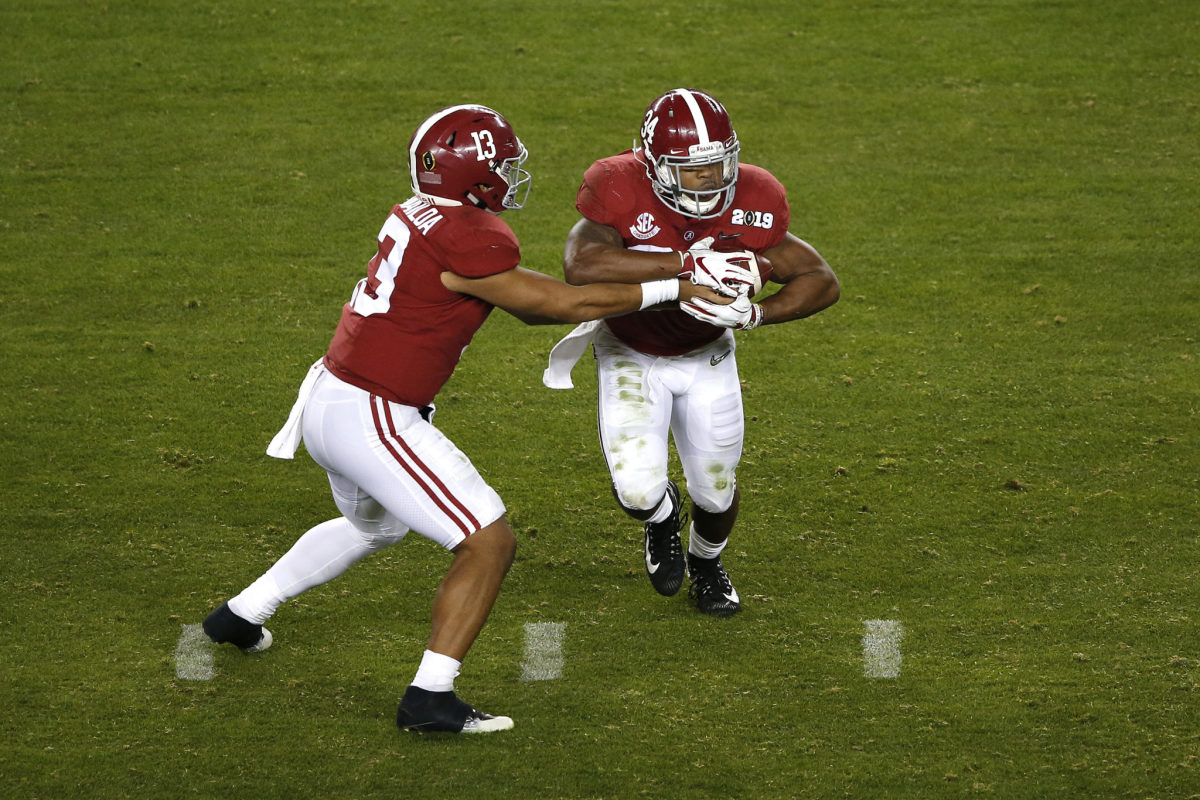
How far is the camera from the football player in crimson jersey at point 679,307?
3717 millimetres

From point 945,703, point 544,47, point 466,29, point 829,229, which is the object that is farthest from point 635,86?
point 945,703

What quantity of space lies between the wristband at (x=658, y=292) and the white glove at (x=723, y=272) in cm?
8

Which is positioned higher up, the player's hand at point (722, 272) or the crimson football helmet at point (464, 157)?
the crimson football helmet at point (464, 157)

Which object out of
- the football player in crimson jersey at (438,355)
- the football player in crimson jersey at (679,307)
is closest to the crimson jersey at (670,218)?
the football player in crimson jersey at (679,307)

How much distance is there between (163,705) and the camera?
3.60m

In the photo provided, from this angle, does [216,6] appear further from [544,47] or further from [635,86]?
[635,86]

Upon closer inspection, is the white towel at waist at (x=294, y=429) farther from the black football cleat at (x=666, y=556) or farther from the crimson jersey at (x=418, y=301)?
the black football cleat at (x=666, y=556)

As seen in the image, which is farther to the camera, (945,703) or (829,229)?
(829,229)

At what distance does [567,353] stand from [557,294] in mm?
685

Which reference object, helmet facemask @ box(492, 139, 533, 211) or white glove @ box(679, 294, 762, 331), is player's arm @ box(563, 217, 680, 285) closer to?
white glove @ box(679, 294, 762, 331)

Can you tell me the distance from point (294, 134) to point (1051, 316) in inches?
159

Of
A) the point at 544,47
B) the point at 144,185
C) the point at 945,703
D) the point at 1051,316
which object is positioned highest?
the point at 544,47

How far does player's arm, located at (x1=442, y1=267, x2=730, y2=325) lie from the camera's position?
3.38 m

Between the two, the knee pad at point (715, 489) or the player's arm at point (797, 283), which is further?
the knee pad at point (715, 489)
